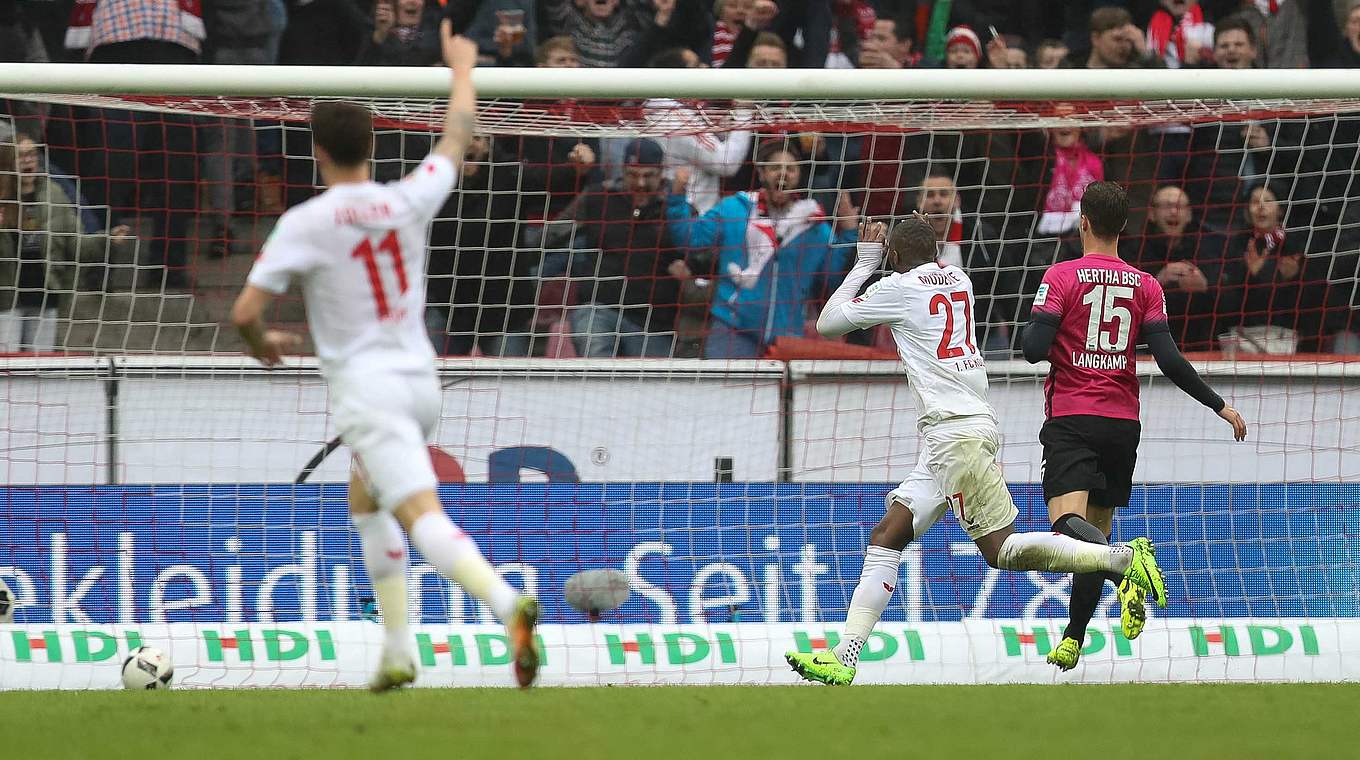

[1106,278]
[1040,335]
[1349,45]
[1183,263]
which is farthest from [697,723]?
[1349,45]

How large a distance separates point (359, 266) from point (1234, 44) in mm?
7614

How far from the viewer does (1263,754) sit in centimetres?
493

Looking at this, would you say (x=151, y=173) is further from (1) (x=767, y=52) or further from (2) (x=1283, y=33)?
(2) (x=1283, y=33)

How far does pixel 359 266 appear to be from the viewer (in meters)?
5.14

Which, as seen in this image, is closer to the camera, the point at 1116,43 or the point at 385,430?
the point at 385,430

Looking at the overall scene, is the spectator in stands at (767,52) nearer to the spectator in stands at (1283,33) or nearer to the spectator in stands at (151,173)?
Answer: the spectator in stands at (1283,33)

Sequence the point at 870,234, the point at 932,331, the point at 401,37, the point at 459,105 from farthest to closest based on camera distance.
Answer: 1. the point at 401,37
2. the point at 870,234
3. the point at 932,331
4. the point at 459,105

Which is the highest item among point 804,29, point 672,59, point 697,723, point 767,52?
point 804,29

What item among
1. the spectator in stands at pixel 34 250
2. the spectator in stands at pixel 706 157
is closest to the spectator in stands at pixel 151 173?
the spectator in stands at pixel 34 250

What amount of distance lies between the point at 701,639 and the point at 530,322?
238 cm

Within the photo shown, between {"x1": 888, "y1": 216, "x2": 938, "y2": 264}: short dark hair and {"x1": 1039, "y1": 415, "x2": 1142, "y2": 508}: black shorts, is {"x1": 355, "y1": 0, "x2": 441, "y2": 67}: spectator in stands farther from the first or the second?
{"x1": 1039, "y1": 415, "x2": 1142, "y2": 508}: black shorts

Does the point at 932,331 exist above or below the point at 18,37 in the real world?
below

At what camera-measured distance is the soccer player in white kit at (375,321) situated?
16.6ft

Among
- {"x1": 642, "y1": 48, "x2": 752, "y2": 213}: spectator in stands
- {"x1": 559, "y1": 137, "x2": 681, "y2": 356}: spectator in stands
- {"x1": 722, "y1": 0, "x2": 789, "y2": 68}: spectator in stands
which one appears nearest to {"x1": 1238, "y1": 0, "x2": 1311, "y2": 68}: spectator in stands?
{"x1": 722, "y1": 0, "x2": 789, "y2": 68}: spectator in stands
